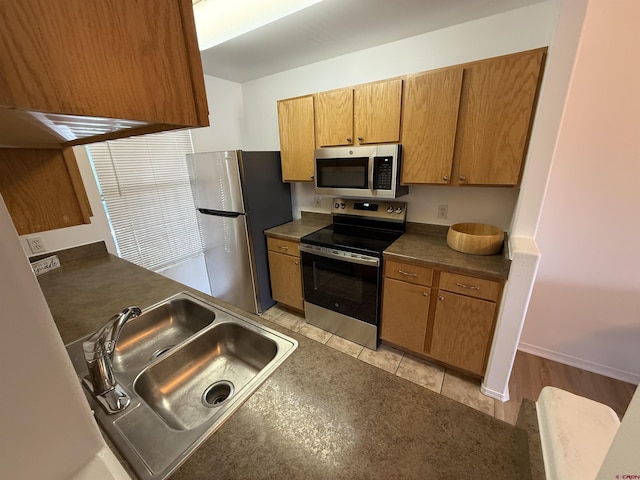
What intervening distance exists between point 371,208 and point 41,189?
2.16m

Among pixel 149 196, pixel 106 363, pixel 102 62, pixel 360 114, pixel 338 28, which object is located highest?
pixel 338 28

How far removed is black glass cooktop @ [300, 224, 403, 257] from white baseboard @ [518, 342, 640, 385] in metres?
1.37

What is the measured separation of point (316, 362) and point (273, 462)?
31 centimetres

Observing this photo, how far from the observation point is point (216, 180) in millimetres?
2379

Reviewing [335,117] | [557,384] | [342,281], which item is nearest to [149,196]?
[335,117]

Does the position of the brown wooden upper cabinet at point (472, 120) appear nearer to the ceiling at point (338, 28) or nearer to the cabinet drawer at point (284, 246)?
the ceiling at point (338, 28)

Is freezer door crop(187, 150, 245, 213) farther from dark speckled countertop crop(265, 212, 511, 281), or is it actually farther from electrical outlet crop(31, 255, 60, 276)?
electrical outlet crop(31, 255, 60, 276)

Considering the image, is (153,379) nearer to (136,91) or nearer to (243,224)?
(136,91)

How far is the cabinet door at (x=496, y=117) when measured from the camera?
4.70ft

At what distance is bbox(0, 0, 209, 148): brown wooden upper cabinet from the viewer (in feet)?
0.99

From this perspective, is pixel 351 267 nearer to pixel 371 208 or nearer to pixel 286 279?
pixel 371 208

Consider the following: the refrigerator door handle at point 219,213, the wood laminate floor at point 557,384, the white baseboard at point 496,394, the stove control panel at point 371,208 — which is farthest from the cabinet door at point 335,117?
Answer: the wood laminate floor at point 557,384

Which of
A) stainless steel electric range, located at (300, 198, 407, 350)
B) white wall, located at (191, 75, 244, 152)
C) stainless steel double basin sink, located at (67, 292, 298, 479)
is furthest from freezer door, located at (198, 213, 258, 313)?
stainless steel double basin sink, located at (67, 292, 298, 479)

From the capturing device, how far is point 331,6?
4.99 feet
